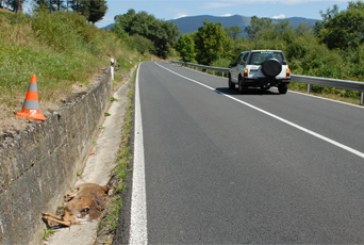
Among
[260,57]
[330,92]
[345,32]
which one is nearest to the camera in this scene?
[260,57]

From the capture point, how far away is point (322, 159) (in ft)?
21.3

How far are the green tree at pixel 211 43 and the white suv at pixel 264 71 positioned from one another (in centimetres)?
5416

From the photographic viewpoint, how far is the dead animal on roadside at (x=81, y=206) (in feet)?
15.4

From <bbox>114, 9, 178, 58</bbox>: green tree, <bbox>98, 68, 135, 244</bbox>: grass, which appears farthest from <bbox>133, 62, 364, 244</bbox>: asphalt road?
<bbox>114, 9, 178, 58</bbox>: green tree

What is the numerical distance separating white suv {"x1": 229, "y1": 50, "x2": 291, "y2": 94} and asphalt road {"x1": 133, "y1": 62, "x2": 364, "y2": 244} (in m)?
6.25

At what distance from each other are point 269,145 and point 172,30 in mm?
132830

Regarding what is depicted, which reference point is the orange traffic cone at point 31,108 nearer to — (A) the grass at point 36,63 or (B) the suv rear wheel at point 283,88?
(A) the grass at point 36,63

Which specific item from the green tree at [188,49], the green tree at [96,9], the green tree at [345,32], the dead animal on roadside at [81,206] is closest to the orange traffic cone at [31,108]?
the dead animal on roadside at [81,206]

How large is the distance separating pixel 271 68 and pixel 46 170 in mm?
13287

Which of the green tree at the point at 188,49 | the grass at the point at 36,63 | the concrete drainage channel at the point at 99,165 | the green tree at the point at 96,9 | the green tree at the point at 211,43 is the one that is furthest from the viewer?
the green tree at the point at 96,9

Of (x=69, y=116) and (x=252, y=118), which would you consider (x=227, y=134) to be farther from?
(x=69, y=116)

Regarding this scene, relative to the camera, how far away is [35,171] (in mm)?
4312

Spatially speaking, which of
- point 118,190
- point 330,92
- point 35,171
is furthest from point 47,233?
point 330,92

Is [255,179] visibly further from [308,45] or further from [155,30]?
[155,30]
